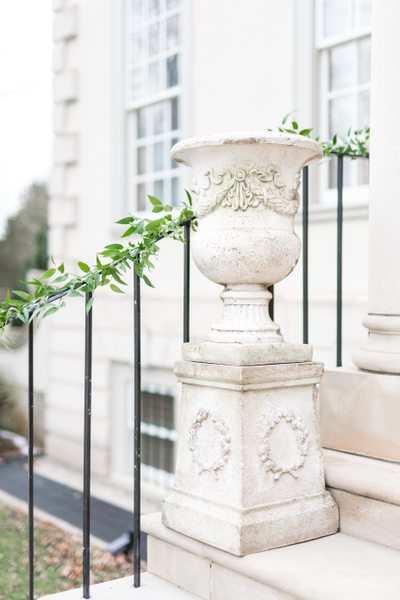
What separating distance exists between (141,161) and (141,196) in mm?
415

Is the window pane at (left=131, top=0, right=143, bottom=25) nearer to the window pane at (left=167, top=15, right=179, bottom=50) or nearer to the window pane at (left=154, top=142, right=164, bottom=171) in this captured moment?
the window pane at (left=167, top=15, right=179, bottom=50)

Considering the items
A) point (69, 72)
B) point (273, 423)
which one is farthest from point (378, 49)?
point (69, 72)

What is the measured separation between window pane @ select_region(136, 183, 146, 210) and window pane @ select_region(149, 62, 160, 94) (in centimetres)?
107

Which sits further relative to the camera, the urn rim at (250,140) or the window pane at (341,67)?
the window pane at (341,67)

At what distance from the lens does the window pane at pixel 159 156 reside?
716cm

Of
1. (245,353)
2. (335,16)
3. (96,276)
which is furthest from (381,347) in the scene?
(335,16)

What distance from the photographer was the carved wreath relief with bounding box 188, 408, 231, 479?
1987 mm

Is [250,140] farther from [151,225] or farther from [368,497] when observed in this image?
[368,497]

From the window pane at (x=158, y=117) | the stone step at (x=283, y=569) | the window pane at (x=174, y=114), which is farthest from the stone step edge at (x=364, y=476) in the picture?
the window pane at (x=158, y=117)

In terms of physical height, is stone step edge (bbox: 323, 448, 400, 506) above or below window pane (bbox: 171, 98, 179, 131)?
below

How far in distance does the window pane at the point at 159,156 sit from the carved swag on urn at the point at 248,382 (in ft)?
16.9

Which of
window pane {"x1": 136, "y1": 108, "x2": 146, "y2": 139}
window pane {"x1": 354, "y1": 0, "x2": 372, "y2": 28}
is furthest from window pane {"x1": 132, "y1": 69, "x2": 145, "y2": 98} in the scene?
window pane {"x1": 354, "y1": 0, "x2": 372, "y2": 28}

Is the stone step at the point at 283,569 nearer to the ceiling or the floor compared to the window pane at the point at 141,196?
nearer to the floor

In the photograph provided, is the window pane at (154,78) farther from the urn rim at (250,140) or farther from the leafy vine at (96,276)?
the urn rim at (250,140)
